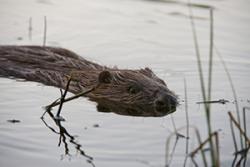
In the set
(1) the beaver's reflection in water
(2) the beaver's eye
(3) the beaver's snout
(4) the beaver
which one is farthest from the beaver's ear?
(1) the beaver's reflection in water

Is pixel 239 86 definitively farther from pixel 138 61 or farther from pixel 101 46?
pixel 101 46

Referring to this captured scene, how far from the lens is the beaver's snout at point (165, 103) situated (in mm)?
5980

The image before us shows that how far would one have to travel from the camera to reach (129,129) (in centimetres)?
547

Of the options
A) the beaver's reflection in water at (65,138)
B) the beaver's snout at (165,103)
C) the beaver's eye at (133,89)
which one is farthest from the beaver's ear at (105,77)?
the beaver's reflection in water at (65,138)

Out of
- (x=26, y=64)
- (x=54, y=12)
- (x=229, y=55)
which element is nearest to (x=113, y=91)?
(x=26, y=64)

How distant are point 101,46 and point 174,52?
3.46ft

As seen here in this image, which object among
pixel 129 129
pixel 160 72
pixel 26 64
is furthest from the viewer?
pixel 160 72

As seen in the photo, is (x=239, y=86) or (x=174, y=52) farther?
(x=174, y=52)

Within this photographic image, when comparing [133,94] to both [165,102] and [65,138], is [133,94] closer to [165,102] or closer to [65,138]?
[165,102]

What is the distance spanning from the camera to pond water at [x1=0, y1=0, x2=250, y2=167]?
4836mm

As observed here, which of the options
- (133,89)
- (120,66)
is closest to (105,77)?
(133,89)

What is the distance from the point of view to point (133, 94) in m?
6.23

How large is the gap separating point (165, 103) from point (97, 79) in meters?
0.82

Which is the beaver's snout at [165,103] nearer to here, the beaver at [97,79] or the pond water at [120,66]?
the beaver at [97,79]
